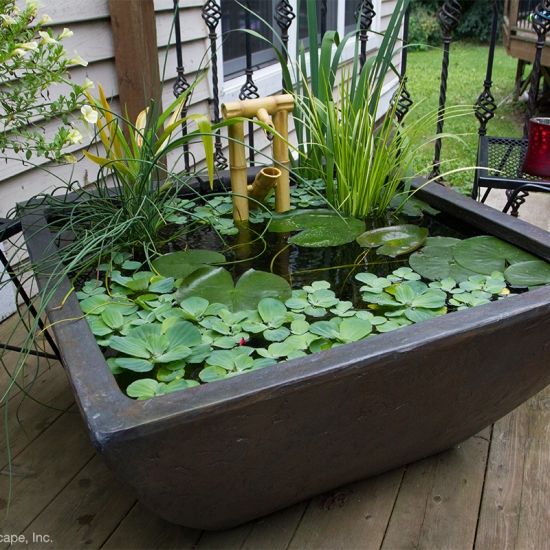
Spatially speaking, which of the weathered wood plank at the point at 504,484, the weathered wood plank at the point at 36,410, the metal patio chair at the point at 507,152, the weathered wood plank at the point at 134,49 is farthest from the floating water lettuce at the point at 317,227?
the weathered wood plank at the point at 134,49

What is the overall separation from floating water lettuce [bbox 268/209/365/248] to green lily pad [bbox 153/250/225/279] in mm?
203

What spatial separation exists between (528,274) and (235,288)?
590 millimetres

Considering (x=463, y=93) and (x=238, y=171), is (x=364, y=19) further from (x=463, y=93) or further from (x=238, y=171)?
(x=463, y=93)

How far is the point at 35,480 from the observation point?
1.32m

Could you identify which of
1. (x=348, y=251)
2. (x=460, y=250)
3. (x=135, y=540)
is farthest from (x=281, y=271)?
(x=135, y=540)

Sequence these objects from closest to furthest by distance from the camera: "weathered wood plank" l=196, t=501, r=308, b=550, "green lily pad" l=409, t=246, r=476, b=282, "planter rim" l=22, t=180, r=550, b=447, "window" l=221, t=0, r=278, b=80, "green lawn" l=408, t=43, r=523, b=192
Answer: "planter rim" l=22, t=180, r=550, b=447
"weathered wood plank" l=196, t=501, r=308, b=550
"green lily pad" l=409, t=246, r=476, b=282
"window" l=221, t=0, r=278, b=80
"green lawn" l=408, t=43, r=523, b=192

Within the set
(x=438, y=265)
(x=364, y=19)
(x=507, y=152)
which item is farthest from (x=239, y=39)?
(x=438, y=265)

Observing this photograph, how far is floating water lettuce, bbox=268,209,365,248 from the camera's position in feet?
4.83

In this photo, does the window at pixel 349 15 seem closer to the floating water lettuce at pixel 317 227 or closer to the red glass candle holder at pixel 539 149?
the red glass candle holder at pixel 539 149

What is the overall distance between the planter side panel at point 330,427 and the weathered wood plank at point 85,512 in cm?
25

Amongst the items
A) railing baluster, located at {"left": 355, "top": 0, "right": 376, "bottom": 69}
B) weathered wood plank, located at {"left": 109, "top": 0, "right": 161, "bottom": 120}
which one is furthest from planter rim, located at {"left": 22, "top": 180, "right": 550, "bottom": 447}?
weathered wood plank, located at {"left": 109, "top": 0, "right": 161, "bottom": 120}

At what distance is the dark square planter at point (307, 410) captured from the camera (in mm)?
809

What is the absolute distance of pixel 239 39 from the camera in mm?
3227

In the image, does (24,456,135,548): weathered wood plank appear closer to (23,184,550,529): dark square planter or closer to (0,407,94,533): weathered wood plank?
(0,407,94,533): weathered wood plank
